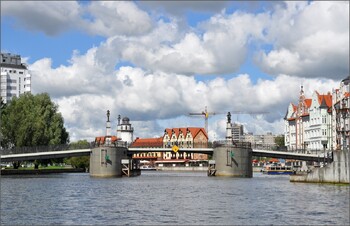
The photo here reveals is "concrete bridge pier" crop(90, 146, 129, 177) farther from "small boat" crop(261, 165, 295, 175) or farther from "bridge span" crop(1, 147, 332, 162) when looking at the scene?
"small boat" crop(261, 165, 295, 175)

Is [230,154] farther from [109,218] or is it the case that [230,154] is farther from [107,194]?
[109,218]

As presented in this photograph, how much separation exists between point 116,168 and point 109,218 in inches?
3272

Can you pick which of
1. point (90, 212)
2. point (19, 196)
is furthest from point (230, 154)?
point (90, 212)

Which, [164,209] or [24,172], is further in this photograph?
[24,172]

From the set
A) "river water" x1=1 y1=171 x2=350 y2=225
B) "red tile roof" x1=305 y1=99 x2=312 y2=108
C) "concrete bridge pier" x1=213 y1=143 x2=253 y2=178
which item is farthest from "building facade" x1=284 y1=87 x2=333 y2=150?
"river water" x1=1 y1=171 x2=350 y2=225

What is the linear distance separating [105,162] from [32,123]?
749 inches

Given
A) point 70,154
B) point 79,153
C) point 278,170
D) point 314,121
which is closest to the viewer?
point 70,154

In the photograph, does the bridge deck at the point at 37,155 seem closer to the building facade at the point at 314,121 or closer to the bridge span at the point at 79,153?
the bridge span at the point at 79,153

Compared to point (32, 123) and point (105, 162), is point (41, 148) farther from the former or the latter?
point (105, 162)

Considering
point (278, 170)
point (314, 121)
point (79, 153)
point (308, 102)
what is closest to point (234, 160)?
point (79, 153)

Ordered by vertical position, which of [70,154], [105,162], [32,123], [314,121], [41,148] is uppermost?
[314,121]

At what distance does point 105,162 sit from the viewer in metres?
131

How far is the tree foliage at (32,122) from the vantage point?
13512cm

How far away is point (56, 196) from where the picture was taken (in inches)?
2854
